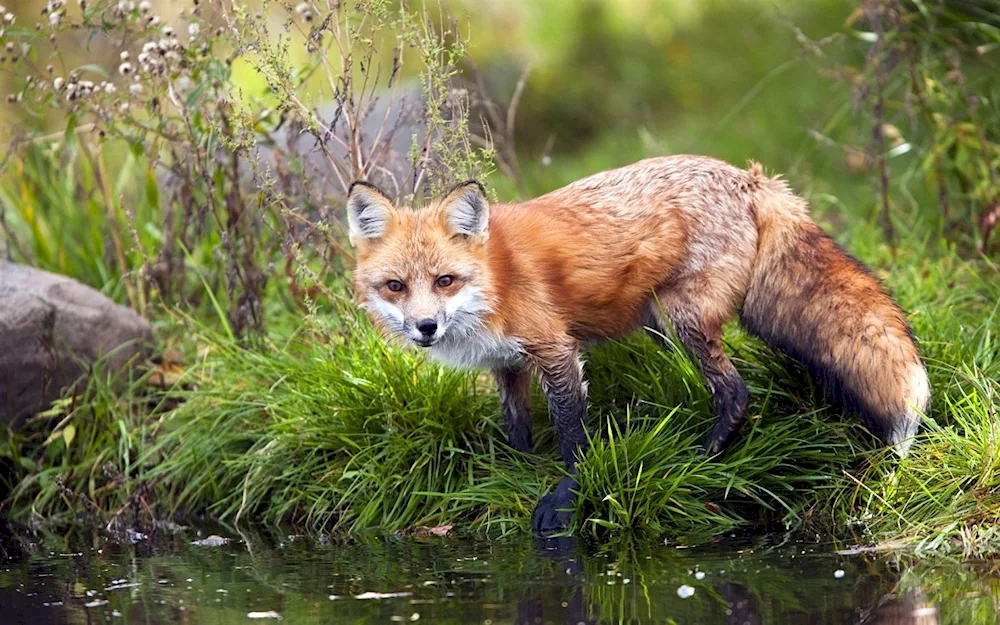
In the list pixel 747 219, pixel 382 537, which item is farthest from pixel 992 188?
pixel 382 537

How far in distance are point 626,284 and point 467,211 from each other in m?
0.83

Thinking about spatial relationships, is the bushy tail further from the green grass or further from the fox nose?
the fox nose

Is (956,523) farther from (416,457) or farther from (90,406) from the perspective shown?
(90,406)

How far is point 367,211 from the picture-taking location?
16.1ft

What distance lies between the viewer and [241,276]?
21.1 feet

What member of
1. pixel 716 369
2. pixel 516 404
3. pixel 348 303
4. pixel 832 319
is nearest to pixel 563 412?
pixel 516 404

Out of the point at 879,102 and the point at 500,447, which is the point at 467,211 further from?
the point at 879,102

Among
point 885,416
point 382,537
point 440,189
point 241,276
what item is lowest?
point 382,537

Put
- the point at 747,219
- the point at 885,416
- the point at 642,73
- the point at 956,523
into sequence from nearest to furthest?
1. the point at 956,523
2. the point at 885,416
3. the point at 747,219
4. the point at 642,73

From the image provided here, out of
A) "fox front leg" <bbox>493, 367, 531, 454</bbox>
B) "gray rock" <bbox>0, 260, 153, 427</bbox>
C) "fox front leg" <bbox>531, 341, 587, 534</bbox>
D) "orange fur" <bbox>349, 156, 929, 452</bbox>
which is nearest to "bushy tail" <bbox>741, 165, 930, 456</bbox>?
"orange fur" <bbox>349, 156, 929, 452</bbox>

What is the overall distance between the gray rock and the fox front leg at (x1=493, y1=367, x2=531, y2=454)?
95.4 inches

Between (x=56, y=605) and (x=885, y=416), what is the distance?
329 cm

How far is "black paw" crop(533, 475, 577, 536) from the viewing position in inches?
194

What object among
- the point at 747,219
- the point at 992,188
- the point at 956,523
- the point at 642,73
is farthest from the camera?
the point at 642,73
